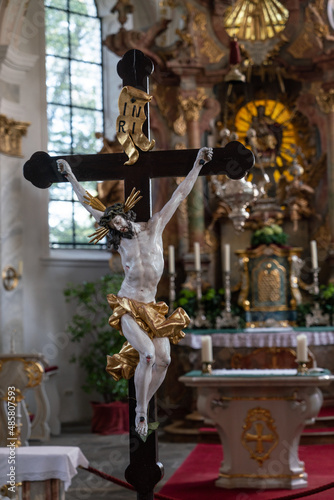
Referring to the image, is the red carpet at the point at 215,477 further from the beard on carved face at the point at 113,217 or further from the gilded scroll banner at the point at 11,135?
the gilded scroll banner at the point at 11,135

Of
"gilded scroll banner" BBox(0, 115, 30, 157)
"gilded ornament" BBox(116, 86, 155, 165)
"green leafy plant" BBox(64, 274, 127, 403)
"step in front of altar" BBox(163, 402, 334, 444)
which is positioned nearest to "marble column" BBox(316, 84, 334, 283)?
"step in front of altar" BBox(163, 402, 334, 444)

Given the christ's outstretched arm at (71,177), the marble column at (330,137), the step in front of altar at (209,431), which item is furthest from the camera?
the marble column at (330,137)

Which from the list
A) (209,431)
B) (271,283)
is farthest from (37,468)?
(271,283)

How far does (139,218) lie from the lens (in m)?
4.50

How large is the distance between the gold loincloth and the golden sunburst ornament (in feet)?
25.2

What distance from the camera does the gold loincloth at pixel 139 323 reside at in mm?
4273

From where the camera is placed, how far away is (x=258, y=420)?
732cm

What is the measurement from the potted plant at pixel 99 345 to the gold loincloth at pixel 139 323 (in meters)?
6.53

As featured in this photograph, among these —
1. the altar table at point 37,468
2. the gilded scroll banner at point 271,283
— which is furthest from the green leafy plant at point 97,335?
the altar table at point 37,468

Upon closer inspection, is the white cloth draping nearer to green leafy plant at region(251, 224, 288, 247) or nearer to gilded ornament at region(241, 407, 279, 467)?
green leafy plant at region(251, 224, 288, 247)

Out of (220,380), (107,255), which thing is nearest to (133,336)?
(220,380)

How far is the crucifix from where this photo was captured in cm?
432

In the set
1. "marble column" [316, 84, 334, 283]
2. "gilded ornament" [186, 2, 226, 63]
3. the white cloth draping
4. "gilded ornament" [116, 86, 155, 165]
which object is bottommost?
the white cloth draping

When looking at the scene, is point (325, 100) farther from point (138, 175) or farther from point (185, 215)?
point (138, 175)
